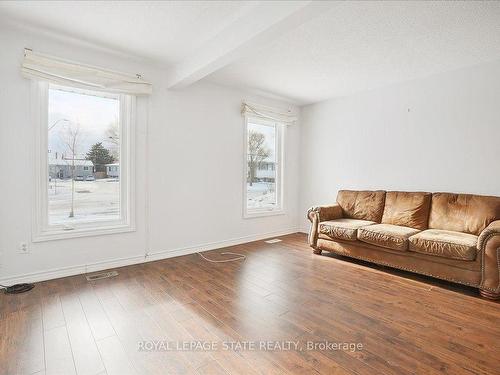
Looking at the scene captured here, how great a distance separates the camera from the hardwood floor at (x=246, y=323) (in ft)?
5.60

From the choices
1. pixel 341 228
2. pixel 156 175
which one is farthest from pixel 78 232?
pixel 341 228

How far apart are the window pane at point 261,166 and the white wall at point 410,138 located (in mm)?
716

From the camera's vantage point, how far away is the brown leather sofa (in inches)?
108

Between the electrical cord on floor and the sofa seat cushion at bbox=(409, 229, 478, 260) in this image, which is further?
the sofa seat cushion at bbox=(409, 229, 478, 260)

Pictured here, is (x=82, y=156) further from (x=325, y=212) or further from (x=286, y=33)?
(x=325, y=212)

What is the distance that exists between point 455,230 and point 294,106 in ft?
11.2

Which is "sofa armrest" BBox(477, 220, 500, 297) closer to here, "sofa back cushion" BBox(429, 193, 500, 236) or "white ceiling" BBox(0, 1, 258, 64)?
"sofa back cushion" BBox(429, 193, 500, 236)

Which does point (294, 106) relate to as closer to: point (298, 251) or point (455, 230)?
point (298, 251)

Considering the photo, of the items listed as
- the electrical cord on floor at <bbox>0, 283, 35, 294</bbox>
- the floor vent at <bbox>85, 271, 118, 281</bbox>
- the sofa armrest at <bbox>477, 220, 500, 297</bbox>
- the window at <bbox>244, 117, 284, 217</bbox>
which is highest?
the window at <bbox>244, 117, 284, 217</bbox>

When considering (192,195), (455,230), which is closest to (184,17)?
(192,195)

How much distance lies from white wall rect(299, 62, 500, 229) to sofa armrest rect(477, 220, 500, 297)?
109cm

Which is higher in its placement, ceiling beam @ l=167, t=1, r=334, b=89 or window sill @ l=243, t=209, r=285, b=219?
ceiling beam @ l=167, t=1, r=334, b=89

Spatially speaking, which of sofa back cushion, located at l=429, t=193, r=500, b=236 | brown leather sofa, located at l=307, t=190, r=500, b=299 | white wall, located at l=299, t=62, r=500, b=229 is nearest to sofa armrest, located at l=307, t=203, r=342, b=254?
brown leather sofa, located at l=307, t=190, r=500, b=299

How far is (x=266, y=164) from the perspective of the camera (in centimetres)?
523
